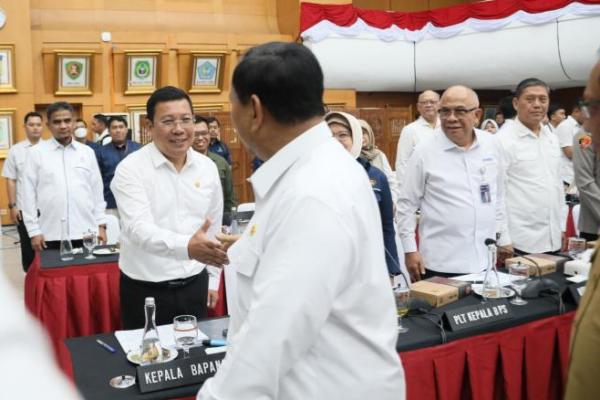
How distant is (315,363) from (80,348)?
1.17m

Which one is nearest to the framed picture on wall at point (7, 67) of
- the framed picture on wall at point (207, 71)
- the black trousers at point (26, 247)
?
the framed picture on wall at point (207, 71)

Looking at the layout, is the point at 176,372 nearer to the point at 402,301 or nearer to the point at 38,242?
the point at 402,301

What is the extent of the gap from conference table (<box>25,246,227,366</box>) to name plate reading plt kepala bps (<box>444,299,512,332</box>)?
1.65m

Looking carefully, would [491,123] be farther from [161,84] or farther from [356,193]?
[356,193]

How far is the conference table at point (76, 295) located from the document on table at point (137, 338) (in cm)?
130

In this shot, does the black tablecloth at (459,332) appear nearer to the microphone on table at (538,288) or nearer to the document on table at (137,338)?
the microphone on table at (538,288)

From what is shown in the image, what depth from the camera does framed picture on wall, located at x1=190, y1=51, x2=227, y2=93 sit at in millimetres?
10852

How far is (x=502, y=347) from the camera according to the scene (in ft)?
7.66

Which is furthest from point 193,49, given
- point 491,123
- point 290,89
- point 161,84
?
point 290,89

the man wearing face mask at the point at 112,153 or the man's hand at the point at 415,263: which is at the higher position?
the man wearing face mask at the point at 112,153

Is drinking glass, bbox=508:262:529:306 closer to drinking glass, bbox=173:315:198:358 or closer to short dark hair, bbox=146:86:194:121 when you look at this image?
drinking glass, bbox=173:315:198:358

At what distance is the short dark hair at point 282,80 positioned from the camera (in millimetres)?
1160

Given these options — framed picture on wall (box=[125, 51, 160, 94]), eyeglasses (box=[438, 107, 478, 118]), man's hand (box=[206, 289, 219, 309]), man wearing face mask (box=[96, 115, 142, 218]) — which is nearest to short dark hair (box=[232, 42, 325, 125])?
man's hand (box=[206, 289, 219, 309])

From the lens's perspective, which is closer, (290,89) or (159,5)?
(290,89)
